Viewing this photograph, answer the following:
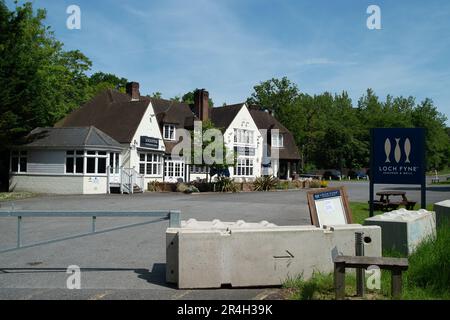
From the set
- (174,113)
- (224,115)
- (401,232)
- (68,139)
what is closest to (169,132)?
(174,113)

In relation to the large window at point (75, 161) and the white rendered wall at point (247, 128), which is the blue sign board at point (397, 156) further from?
the white rendered wall at point (247, 128)

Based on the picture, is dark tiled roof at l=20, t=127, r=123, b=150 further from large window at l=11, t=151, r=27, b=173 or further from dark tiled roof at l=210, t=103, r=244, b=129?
dark tiled roof at l=210, t=103, r=244, b=129

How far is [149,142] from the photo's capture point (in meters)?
36.9

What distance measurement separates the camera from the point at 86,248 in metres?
10.2

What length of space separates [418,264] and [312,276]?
1.67 meters

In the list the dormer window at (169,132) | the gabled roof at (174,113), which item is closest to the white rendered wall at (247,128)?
the gabled roof at (174,113)

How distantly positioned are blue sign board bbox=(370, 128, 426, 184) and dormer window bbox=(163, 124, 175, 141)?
3229cm

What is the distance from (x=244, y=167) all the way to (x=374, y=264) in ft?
144

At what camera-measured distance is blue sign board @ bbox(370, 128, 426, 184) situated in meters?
10.1

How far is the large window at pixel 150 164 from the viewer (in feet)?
119

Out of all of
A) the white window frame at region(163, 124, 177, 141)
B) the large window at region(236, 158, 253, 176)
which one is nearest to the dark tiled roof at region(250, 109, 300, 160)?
the large window at region(236, 158, 253, 176)

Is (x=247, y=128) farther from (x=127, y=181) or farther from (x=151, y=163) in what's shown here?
(x=127, y=181)

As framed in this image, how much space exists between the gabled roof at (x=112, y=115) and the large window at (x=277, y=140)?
62.3 ft

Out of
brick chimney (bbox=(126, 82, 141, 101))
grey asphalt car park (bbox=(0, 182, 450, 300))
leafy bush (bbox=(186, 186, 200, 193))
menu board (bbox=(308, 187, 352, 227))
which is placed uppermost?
brick chimney (bbox=(126, 82, 141, 101))
